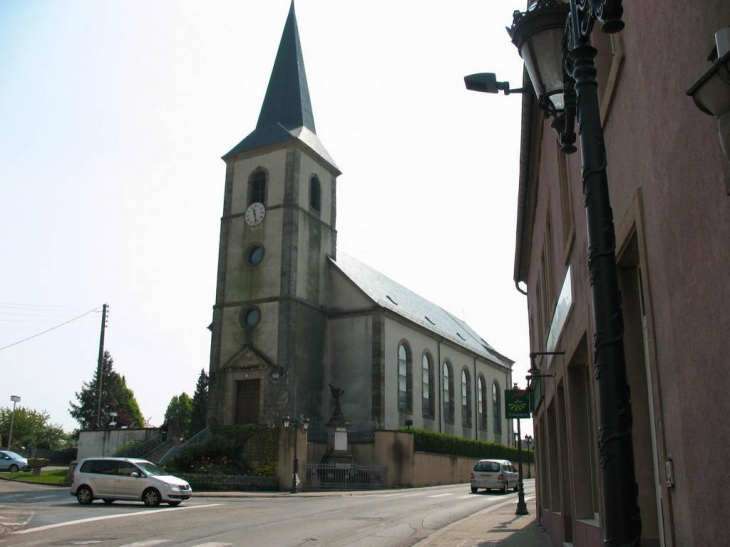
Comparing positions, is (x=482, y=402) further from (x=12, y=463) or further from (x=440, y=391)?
(x=12, y=463)

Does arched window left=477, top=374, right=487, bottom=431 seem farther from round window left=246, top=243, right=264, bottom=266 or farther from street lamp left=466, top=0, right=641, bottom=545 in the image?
street lamp left=466, top=0, right=641, bottom=545

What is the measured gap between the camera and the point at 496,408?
57781 mm

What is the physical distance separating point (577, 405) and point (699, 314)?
19.3 feet

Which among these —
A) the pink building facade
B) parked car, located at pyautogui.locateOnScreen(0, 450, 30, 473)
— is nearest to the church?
parked car, located at pyautogui.locateOnScreen(0, 450, 30, 473)

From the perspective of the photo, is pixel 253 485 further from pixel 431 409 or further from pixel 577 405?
pixel 577 405

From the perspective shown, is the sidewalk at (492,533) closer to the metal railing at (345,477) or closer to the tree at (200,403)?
the metal railing at (345,477)

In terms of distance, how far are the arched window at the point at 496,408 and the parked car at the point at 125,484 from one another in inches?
1582

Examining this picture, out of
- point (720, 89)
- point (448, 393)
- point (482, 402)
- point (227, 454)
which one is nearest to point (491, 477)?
point (227, 454)

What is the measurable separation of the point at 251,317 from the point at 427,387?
44.0 ft

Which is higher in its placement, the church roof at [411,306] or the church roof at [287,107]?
the church roof at [287,107]

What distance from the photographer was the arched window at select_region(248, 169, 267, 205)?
133 ft

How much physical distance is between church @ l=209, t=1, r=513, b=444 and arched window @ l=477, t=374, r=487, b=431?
951 cm

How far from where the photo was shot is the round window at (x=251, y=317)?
37.8 meters

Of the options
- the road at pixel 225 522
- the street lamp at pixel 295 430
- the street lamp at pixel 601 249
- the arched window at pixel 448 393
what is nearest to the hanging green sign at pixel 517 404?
the road at pixel 225 522
